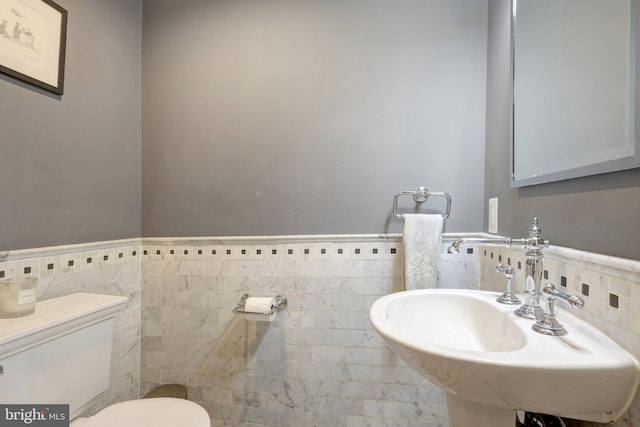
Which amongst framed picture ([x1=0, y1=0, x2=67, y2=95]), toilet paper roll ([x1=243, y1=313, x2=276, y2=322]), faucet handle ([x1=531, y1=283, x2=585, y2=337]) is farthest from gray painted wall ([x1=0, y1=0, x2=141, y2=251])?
faucet handle ([x1=531, y1=283, x2=585, y2=337])

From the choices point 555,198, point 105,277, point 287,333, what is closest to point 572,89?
point 555,198

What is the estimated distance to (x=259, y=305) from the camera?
123 cm

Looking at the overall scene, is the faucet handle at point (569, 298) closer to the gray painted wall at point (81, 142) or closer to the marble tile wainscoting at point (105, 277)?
the marble tile wainscoting at point (105, 277)

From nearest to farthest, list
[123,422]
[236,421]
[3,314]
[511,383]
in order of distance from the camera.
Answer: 1. [511,383]
2. [3,314]
3. [123,422]
4. [236,421]

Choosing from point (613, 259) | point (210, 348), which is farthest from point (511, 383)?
point (210, 348)

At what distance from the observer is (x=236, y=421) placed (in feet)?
4.48

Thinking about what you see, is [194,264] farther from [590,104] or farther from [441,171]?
[590,104]

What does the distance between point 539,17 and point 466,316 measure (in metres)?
1.06

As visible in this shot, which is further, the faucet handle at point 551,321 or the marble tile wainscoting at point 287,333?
the marble tile wainscoting at point 287,333

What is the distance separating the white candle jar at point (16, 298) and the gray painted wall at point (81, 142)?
0.74 feet

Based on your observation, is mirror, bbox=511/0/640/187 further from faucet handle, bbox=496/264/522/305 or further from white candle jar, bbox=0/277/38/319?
white candle jar, bbox=0/277/38/319

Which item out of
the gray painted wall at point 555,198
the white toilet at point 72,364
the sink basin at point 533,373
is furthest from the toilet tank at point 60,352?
the gray painted wall at point 555,198

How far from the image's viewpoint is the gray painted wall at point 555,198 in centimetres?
56

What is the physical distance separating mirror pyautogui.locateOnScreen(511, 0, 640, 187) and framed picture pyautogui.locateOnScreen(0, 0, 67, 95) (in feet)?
6.11
